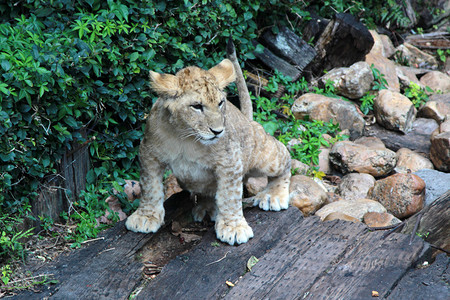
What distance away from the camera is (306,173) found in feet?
24.5

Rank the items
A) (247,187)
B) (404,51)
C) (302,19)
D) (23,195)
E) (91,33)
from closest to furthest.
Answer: (23,195), (91,33), (247,187), (302,19), (404,51)

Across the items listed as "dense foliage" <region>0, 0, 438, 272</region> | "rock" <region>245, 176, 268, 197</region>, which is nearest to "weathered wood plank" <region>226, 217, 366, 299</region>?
"rock" <region>245, 176, 268, 197</region>

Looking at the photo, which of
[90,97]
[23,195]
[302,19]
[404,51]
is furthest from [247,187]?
[404,51]

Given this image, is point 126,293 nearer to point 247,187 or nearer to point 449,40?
point 247,187

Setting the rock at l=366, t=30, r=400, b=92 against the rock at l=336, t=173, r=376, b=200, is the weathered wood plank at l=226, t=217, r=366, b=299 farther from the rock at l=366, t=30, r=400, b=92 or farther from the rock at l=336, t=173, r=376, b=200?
the rock at l=366, t=30, r=400, b=92

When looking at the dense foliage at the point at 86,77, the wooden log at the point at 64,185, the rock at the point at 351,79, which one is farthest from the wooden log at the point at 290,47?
the wooden log at the point at 64,185

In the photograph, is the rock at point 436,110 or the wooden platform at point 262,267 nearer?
the wooden platform at point 262,267

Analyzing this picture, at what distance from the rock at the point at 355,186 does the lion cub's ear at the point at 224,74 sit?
316 cm

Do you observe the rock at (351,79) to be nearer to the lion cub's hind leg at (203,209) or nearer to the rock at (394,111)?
the rock at (394,111)

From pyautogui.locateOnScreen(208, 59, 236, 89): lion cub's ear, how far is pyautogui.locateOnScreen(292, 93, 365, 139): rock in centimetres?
397

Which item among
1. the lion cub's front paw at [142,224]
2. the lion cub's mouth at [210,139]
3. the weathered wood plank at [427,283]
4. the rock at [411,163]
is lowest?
the rock at [411,163]

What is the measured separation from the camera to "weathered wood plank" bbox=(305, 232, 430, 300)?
13.0 ft

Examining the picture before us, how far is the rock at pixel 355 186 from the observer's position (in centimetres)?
709

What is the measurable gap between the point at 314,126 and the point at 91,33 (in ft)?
13.6
